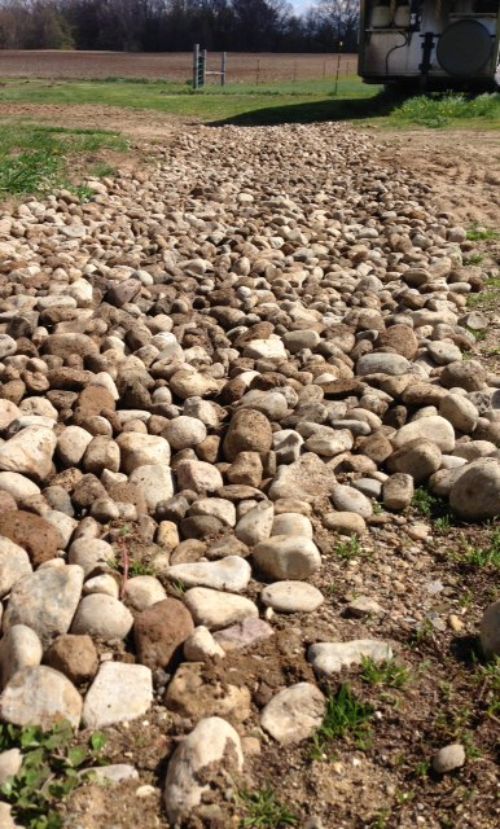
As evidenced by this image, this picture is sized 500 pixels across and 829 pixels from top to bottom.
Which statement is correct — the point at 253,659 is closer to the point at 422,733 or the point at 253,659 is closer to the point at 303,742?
the point at 303,742

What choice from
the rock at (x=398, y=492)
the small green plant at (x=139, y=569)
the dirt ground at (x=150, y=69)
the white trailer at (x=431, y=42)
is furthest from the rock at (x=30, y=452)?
the dirt ground at (x=150, y=69)

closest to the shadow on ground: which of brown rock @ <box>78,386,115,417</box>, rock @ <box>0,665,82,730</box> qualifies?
brown rock @ <box>78,386,115,417</box>

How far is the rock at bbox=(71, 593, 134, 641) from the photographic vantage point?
2678 millimetres

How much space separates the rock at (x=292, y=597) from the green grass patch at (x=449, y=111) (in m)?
12.7

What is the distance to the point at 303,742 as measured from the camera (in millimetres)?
2361

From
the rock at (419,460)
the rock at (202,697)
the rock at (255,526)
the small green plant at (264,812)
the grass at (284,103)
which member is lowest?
the small green plant at (264,812)

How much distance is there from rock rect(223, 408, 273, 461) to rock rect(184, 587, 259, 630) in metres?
1.00

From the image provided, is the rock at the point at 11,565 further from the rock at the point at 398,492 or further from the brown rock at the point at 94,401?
the rock at the point at 398,492

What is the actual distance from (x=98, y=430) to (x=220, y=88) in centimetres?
2409

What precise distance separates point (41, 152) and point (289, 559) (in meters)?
8.66

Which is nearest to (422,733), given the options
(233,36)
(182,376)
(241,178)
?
(182,376)

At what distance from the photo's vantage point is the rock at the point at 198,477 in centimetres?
353

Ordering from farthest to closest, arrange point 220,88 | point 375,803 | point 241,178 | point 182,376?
point 220,88 < point 241,178 < point 182,376 < point 375,803

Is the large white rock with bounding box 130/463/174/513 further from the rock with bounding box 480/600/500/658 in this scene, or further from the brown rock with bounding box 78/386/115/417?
the rock with bounding box 480/600/500/658
